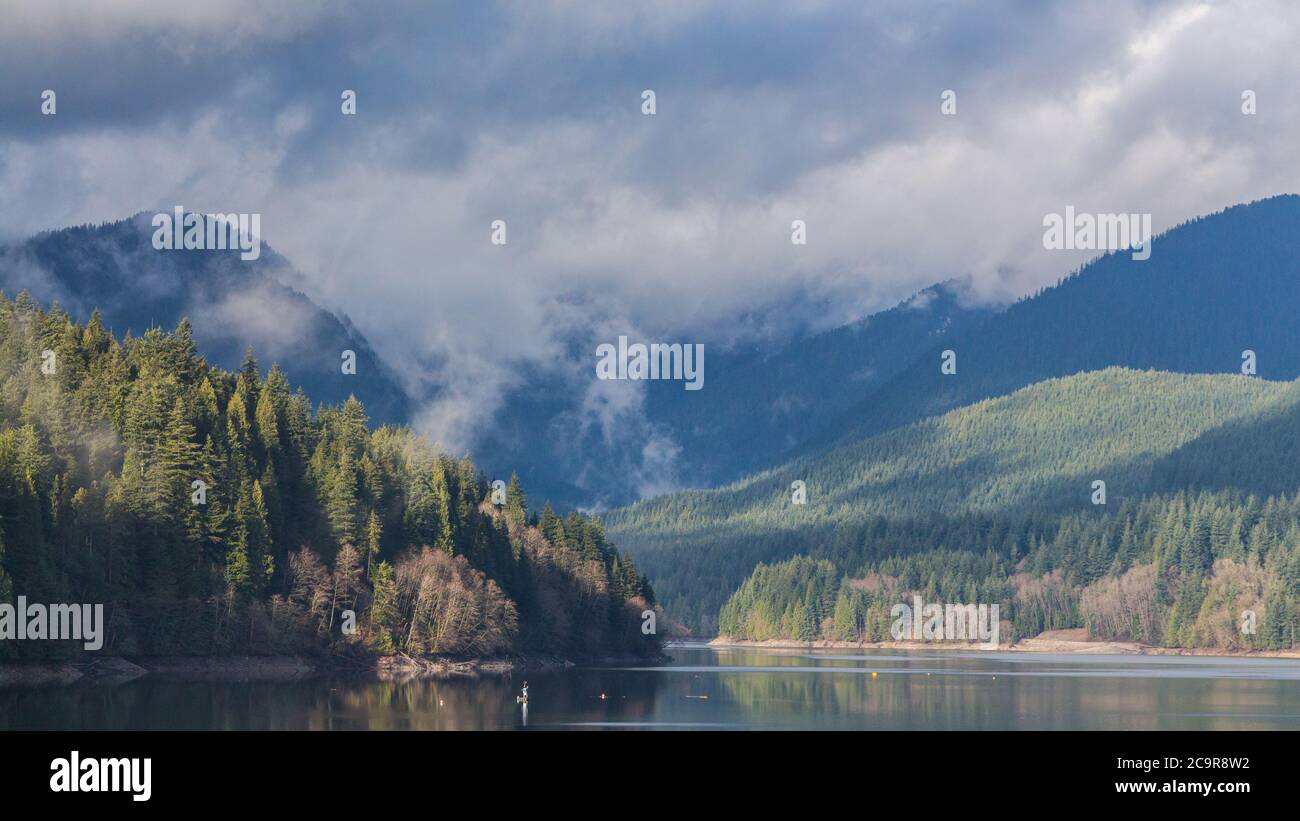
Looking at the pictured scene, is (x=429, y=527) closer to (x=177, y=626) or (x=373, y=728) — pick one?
(x=177, y=626)

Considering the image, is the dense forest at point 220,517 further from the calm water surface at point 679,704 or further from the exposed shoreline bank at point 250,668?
the calm water surface at point 679,704

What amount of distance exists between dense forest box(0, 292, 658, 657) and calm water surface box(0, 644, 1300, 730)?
→ 31.6 ft

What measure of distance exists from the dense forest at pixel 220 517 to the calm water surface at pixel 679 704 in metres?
9.64

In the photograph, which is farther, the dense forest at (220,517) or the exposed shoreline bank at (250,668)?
the dense forest at (220,517)

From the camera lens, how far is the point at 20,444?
125500 mm

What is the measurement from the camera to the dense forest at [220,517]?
127312 millimetres

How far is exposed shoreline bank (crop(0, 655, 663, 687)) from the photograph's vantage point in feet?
383

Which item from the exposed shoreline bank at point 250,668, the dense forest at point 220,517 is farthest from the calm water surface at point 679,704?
the dense forest at point 220,517

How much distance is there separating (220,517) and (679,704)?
44350 mm

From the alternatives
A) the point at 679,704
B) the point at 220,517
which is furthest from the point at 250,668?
the point at 679,704

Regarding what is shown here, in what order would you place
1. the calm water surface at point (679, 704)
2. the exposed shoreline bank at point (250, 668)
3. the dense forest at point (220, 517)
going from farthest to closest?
1. the dense forest at point (220, 517)
2. the exposed shoreline bank at point (250, 668)
3. the calm water surface at point (679, 704)

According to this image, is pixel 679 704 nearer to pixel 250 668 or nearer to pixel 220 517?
pixel 250 668
